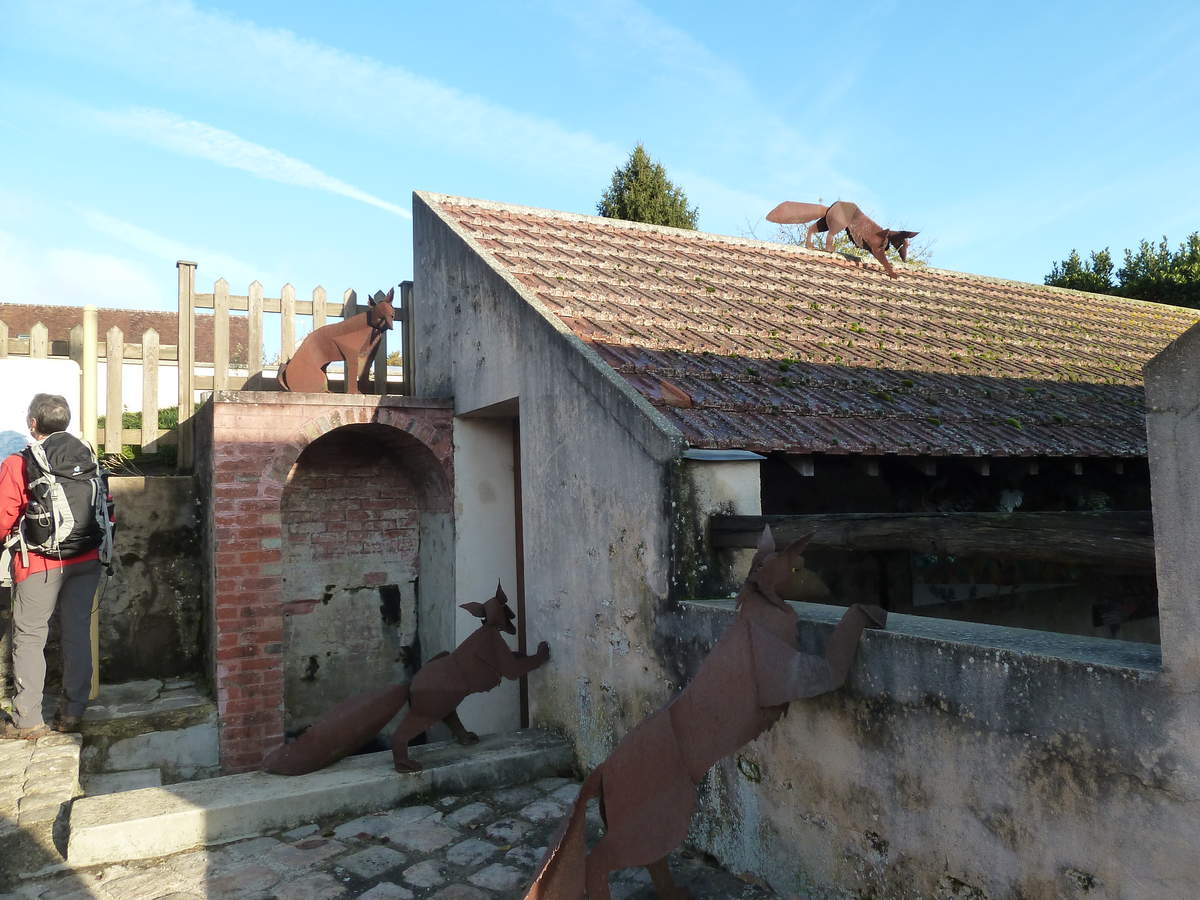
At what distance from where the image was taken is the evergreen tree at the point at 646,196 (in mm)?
20812

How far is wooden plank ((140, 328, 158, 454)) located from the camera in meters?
6.70

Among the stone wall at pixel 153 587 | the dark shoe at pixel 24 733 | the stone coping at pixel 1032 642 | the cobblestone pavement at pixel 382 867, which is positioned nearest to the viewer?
the stone coping at pixel 1032 642

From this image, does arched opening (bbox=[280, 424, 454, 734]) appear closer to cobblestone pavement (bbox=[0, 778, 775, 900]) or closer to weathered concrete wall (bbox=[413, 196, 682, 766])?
weathered concrete wall (bbox=[413, 196, 682, 766])

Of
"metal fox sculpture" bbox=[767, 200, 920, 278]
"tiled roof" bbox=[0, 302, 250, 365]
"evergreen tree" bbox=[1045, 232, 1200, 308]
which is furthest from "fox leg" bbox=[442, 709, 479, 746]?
"tiled roof" bbox=[0, 302, 250, 365]

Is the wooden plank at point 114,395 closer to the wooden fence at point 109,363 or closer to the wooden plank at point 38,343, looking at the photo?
the wooden fence at point 109,363

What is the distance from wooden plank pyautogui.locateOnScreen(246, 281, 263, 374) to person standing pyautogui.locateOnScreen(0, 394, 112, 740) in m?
2.24

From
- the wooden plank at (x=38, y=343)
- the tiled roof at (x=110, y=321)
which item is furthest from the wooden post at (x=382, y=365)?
the tiled roof at (x=110, y=321)

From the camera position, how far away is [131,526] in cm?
611

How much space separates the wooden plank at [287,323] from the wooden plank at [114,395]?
4.04 feet

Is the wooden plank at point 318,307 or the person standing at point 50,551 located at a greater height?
the wooden plank at point 318,307

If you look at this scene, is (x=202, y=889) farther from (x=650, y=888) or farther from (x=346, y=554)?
(x=346, y=554)

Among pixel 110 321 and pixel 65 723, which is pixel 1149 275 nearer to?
pixel 65 723

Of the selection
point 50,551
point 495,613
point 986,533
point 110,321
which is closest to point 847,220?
point 495,613

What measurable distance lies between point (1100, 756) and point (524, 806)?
2.81 meters
